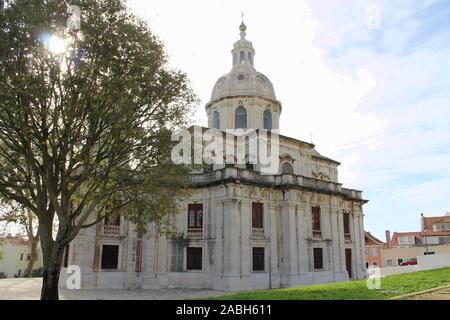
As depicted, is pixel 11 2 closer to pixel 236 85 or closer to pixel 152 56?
pixel 152 56

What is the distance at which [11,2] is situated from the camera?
13.3m

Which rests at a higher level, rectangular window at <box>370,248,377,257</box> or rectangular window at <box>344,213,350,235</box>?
rectangular window at <box>344,213,350,235</box>

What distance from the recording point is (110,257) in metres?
26.4

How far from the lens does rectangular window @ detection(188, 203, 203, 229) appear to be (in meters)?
27.9

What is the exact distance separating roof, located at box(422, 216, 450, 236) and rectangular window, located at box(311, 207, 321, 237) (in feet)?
98.4

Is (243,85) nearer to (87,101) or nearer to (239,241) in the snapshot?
(239,241)

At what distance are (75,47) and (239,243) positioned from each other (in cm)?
1712

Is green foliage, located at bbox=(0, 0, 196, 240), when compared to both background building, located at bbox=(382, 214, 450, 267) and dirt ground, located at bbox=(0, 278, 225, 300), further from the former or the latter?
background building, located at bbox=(382, 214, 450, 267)

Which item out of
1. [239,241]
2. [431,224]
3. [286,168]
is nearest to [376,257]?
[431,224]

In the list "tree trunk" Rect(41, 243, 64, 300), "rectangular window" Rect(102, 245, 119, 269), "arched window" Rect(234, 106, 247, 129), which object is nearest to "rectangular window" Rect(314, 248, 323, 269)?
"arched window" Rect(234, 106, 247, 129)

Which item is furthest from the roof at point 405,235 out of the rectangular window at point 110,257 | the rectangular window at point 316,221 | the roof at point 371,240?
the rectangular window at point 110,257

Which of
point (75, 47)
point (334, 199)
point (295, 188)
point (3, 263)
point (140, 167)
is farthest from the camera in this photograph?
point (3, 263)

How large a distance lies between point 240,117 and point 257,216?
11220 mm
